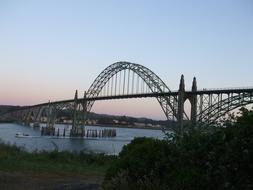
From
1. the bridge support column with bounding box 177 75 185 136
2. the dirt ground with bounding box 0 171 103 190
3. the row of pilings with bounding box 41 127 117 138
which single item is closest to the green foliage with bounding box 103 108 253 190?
the dirt ground with bounding box 0 171 103 190

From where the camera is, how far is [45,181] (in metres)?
11.4

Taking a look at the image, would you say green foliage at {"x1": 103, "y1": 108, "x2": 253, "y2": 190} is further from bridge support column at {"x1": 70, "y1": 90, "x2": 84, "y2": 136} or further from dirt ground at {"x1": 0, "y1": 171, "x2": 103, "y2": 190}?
bridge support column at {"x1": 70, "y1": 90, "x2": 84, "y2": 136}

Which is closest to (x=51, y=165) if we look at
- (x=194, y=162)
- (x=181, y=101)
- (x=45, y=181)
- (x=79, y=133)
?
(x=45, y=181)

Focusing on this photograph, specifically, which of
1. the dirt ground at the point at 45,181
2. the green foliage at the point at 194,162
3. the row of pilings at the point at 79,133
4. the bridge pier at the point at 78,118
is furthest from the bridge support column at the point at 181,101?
the green foliage at the point at 194,162

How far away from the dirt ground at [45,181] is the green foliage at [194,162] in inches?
92.2

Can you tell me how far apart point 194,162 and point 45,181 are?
5599mm

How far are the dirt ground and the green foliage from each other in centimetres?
234

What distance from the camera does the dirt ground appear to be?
10297 millimetres

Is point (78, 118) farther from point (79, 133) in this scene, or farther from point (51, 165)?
point (51, 165)

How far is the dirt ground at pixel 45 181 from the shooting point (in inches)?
405

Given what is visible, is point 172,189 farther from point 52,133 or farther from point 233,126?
point 52,133

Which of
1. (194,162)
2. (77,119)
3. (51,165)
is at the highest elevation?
(77,119)

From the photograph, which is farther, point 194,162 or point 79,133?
point 79,133

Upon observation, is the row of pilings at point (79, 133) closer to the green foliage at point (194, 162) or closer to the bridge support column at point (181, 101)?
the bridge support column at point (181, 101)
